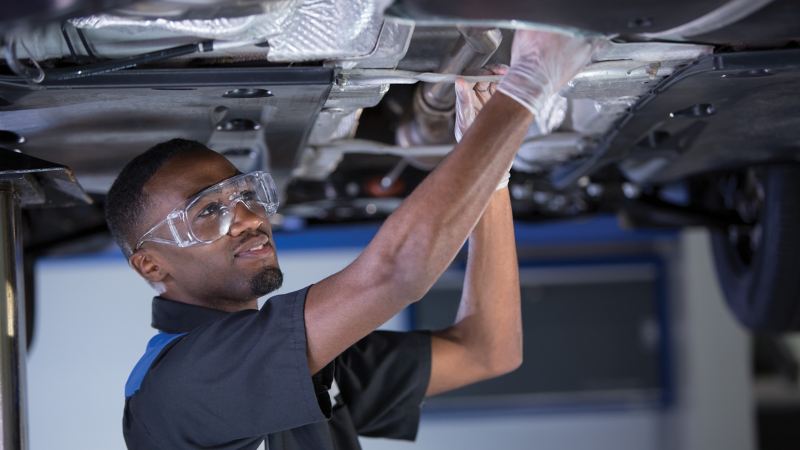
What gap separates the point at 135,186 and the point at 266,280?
260mm

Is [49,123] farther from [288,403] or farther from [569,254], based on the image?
[569,254]

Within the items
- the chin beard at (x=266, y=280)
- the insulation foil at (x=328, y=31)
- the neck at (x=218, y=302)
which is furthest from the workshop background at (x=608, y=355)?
the insulation foil at (x=328, y=31)

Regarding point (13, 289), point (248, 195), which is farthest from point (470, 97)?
point (13, 289)

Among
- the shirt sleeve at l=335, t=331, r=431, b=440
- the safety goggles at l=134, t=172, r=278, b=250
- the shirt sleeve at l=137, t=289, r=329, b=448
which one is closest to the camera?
the shirt sleeve at l=137, t=289, r=329, b=448

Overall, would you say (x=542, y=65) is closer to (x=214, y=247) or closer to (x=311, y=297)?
(x=311, y=297)

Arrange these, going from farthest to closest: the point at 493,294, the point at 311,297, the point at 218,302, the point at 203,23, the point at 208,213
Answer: the point at 493,294, the point at 218,302, the point at 208,213, the point at 311,297, the point at 203,23

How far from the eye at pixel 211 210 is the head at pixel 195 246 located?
0.03m

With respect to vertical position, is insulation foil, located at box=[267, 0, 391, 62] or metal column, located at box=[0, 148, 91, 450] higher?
insulation foil, located at box=[267, 0, 391, 62]

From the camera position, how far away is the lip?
1.55m

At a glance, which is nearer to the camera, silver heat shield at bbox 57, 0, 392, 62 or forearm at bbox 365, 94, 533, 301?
silver heat shield at bbox 57, 0, 392, 62

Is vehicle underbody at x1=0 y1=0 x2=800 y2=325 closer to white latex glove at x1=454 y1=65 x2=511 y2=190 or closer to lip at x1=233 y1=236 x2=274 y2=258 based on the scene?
white latex glove at x1=454 y1=65 x2=511 y2=190

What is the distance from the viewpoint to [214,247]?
1.55m

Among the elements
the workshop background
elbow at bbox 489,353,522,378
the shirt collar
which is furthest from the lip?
the workshop background

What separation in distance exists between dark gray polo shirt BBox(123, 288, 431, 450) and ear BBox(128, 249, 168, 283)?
0.14ft
